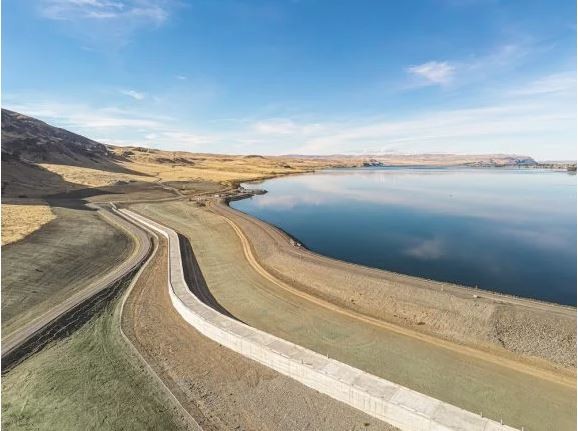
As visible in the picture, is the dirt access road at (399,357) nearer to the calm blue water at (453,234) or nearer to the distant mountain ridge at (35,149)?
the calm blue water at (453,234)

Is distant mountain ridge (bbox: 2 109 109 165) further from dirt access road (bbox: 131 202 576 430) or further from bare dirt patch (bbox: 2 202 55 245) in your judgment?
dirt access road (bbox: 131 202 576 430)

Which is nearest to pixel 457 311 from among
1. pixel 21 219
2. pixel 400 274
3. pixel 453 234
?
pixel 400 274

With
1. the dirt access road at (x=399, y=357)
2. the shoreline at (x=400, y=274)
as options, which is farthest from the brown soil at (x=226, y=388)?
the shoreline at (x=400, y=274)

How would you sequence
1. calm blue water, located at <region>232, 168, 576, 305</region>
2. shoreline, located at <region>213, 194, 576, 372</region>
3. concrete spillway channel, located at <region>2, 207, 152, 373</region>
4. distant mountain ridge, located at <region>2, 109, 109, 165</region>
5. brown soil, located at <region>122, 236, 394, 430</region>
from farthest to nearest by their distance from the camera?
distant mountain ridge, located at <region>2, 109, 109, 165</region> → calm blue water, located at <region>232, 168, 576, 305</region> → concrete spillway channel, located at <region>2, 207, 152, 373</region> → shoreline, located at <region>213, 194, 576, 372</region> → brown soil, located at <region>122, 236, 394, 430</region>

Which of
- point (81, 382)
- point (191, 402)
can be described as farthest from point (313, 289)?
point (81, 382)

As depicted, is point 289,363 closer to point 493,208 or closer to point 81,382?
point 81,382

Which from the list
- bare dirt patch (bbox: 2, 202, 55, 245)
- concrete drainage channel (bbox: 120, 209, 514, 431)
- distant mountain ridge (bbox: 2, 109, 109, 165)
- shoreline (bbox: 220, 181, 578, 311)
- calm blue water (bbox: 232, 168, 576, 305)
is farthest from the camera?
distant mountain ridge (bbox: 2, 109, 109, 165)

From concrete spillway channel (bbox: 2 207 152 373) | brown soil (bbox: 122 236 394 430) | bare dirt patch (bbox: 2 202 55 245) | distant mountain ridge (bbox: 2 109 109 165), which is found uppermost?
distant mountain ridge (bbox: 2 109 109 165)

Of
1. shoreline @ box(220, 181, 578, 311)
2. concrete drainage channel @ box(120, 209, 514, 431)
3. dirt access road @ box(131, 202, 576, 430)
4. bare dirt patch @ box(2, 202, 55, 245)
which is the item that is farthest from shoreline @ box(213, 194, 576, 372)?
bare dirt patch @ box(2, 202, 55, 245)
